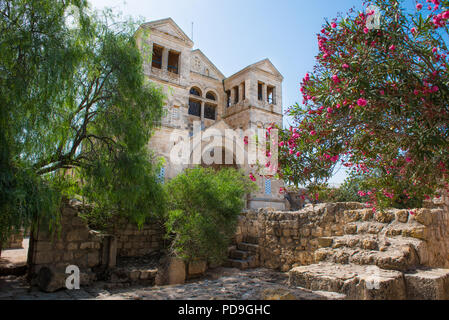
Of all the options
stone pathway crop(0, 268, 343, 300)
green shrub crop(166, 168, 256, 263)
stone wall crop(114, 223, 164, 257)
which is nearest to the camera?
stone pathway crop(0, 268, 343, 300)

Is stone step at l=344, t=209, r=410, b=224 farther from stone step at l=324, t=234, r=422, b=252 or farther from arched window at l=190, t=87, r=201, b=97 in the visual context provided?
arched window at l=190, t=87, r=201, b=97

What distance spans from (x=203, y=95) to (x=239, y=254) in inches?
634

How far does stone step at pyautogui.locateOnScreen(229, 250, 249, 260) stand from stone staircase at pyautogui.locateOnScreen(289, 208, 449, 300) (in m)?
4.07

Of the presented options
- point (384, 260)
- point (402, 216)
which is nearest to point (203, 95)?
point (402, 216)

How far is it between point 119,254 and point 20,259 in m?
2.78

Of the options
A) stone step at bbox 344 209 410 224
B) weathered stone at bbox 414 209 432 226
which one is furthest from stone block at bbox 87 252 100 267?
weathered stone at bbox 414 209 432 226

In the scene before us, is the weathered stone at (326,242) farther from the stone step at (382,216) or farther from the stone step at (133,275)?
the stone step at (133,275)

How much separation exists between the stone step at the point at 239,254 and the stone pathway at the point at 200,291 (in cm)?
96

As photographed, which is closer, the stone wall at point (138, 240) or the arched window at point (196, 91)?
the stone wall at point (138, 240)

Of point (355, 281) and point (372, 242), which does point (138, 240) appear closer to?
point (372, 242)

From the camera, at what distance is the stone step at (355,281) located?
3.43 m

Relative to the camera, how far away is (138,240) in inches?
364

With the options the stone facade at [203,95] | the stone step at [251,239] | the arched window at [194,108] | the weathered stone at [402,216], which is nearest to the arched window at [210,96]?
the stone facade at [203,95]

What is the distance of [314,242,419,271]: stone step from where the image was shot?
13.3 ft
